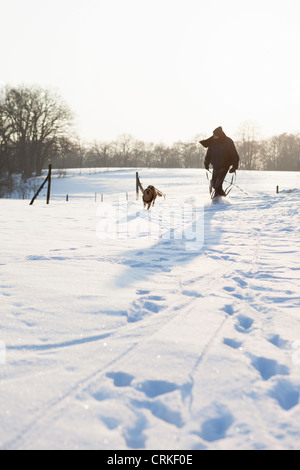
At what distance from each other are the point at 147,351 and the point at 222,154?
32.9 feet

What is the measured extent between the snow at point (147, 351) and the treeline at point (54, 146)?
31.4 meters

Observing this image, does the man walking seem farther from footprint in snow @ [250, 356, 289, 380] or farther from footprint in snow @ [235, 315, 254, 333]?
footprint in snow @ [250, 356, 289, 380]

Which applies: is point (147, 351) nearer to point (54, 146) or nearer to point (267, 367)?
point (267, 367)

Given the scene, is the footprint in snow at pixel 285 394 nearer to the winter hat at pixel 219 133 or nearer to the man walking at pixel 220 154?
the man walking at pixel 220 154

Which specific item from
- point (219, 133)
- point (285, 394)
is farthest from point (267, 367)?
point (219, 133)

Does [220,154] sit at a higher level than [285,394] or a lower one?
higher

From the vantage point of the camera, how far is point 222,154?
35.9 ft

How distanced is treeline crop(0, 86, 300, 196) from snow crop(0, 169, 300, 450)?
31.4 metres

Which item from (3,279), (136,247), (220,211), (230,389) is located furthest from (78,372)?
(220,211)

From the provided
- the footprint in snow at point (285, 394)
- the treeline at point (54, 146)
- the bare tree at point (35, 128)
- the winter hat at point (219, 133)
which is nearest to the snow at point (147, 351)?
the footprint in snow at point (285, 394)

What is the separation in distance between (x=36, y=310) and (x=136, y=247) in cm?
255

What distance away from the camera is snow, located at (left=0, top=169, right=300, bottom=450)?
4.52 ft

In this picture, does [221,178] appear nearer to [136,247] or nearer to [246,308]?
[136,247]

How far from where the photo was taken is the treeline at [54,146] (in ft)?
129
